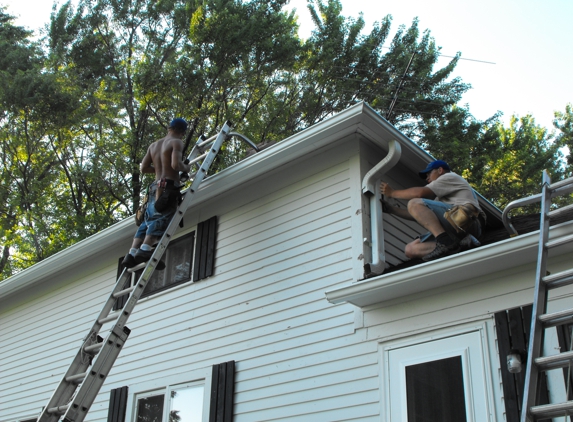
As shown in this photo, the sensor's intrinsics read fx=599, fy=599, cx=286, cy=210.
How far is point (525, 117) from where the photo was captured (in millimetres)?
21938

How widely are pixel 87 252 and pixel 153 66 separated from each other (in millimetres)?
8319

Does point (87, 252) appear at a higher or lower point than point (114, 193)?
lower

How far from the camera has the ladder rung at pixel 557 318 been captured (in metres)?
3.04

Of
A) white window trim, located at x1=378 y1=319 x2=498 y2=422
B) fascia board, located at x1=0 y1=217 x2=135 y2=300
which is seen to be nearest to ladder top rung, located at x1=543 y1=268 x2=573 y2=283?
white window trim, located at x1=378 y1=319 x2=498 y2=422

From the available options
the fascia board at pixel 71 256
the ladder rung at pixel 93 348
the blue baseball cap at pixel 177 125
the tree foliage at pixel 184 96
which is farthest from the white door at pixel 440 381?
the tree foliage at pixel 184 96

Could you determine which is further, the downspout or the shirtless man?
the shirtless man

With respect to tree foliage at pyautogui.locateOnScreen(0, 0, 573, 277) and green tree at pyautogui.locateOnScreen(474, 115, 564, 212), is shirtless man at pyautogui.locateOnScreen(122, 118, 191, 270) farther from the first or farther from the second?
green tree at pyautogui.locateOnScreen(474, 115, 564, 212)

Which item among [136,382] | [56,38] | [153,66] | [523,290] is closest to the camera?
[523,290]

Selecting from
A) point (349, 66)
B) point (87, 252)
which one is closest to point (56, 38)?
point (349, 66)

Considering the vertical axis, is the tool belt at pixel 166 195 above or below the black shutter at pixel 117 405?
above

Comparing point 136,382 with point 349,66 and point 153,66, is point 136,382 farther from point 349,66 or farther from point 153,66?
point 349,66

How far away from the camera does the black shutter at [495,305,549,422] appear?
4207mm

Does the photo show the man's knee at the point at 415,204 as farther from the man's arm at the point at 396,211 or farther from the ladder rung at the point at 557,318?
the ladder rung at the point at 557,318

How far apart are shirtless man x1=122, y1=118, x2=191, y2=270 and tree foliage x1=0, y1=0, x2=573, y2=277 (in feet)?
30.9
